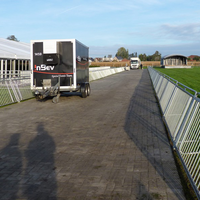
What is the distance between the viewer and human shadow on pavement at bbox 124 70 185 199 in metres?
5.05

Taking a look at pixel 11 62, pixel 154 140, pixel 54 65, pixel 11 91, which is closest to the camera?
pixel 154 140

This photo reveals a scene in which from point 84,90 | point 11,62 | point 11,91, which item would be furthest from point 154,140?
point 11,62

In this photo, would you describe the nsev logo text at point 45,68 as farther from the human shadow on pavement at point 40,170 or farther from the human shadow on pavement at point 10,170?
the human shadow on pavement at point 10,170

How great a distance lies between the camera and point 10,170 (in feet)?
18.5

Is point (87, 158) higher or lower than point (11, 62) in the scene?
higher

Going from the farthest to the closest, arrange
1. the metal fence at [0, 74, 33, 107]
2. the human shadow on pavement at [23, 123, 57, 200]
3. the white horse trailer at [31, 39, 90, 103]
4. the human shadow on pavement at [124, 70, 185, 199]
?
1. the metal fence at [0, 74, 33, 107]
2. the white horse trailer at [31, 39, 90, 103]
3. the human shadow on pavement at [124, 70, 185, 199]
4. the human shadow on pavement at [23, 123, 57, 200]

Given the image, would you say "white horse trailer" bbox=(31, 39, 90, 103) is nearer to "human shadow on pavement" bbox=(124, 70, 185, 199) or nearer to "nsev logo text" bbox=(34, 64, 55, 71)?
"nsev logo text" bbox=(34, 64, 55, 71)

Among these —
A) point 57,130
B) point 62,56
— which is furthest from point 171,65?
point 57,130

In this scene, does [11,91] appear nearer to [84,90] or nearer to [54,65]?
[54,65]

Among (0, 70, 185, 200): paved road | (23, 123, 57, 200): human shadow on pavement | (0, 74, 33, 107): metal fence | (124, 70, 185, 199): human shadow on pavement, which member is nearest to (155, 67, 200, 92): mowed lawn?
(124, 70, 185, 199): human shadow on pavement

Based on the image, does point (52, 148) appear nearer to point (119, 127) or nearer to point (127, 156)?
point (127, 156)

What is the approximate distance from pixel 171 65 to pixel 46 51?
270 ft

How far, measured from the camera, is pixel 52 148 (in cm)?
707

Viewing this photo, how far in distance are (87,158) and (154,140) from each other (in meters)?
2.11
